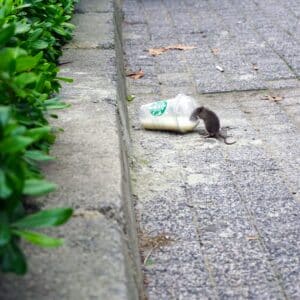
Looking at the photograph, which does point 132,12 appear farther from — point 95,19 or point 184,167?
point 184,167

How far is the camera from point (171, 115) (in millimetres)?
4004

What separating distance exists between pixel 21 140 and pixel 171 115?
8.02 ft

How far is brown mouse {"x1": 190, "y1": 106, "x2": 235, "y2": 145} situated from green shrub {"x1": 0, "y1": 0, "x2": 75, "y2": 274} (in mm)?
998

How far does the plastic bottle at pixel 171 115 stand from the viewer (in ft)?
13.1

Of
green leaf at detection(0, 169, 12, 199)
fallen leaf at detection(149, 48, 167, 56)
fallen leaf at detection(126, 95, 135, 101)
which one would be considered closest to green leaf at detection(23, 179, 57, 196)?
green leaf at detection(0, 169, 12, 199)

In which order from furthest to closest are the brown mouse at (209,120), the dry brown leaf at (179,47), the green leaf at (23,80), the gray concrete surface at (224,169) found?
the dry brown leaf at (179,47), the brown mouse at (209,120), the gray concrete surface at (224,169), the green leaf at (23,80)

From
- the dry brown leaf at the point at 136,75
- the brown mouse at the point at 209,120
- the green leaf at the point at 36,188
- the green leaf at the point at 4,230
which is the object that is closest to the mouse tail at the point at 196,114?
the brown mouse at the point at 209,120

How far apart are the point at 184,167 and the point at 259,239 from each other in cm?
84

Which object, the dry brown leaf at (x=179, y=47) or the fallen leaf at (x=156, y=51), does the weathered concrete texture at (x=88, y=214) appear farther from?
the dry brown leaf at (x=179, y=47)

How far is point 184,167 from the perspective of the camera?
11.6 ft

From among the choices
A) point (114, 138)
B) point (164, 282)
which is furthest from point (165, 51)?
point (164, 282)

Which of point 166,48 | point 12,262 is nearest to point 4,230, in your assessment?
point 12,262

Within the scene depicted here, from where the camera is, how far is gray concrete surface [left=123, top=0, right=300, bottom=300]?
256cm

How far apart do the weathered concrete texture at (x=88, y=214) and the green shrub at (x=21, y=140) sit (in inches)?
3.8
